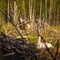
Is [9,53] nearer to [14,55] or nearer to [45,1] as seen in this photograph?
[14,55]

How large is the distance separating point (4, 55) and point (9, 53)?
183 millimetres

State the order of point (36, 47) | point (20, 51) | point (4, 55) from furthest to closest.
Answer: point (36, 47)
point (4, 55)
point (20, 51)

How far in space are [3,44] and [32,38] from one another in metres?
1.71

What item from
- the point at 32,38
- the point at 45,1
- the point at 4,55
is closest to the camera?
the point at 4,55

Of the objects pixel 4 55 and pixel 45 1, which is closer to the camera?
pixel 4 55

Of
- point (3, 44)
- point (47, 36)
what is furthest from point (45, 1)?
point (3, 44)

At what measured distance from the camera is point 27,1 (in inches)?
525

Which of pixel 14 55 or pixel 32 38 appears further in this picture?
pixel 32 38

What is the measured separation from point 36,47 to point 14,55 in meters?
0.77

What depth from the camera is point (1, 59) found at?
18.0 feet

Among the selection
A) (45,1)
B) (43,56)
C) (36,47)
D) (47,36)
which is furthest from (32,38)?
(45,1)

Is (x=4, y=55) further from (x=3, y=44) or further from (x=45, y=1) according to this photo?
(x=45, y=1)

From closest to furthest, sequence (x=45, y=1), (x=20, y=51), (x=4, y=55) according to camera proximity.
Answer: (x=20, y=51) → (x=4, y=55) → (x=45, y=1)

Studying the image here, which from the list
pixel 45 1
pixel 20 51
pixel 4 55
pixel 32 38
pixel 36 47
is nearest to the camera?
pixel 20 51
